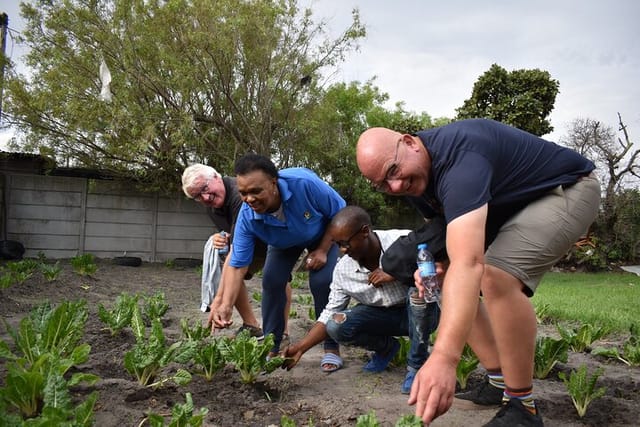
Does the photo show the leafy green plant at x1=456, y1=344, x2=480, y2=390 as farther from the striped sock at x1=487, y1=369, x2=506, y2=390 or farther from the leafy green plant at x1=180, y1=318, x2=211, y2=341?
the leafy green plant at x1=180, y1=318, x2=211, y2=341

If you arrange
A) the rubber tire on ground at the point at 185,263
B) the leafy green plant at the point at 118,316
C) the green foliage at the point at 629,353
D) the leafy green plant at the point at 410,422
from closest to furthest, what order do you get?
1. the leafy green plant at the point at 410,422
2. the green foliage at the point at 629,353
3. the leafy green plant at the point at 118,316
4. the rubber tire on ground at the point at 185,263

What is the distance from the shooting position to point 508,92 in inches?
559

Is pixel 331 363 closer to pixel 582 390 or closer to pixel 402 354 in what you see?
pixel 402 354

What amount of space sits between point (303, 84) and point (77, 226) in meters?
6.89

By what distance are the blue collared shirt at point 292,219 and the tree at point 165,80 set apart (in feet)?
28.7

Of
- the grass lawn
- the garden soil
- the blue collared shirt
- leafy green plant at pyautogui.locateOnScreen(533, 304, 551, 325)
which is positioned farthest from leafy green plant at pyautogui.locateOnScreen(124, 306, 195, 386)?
leafy green plant at pyautogui.locateOnScreen(533, 304, 551, 325)

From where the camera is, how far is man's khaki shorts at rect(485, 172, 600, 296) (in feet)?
7.27

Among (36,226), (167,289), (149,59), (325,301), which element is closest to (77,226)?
(36,226)

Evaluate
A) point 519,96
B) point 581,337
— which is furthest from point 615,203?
point 581,337

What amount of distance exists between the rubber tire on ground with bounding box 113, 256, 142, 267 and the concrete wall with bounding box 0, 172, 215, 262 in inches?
38.6

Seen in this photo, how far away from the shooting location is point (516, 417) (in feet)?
7.40

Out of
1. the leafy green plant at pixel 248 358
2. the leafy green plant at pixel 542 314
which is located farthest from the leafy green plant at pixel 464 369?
the leafy green plant at pixel 542 314

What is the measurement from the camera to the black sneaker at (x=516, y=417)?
2.25 metres

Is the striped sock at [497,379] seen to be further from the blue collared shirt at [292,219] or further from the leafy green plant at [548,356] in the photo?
the blue collared shirt at [292,219]
